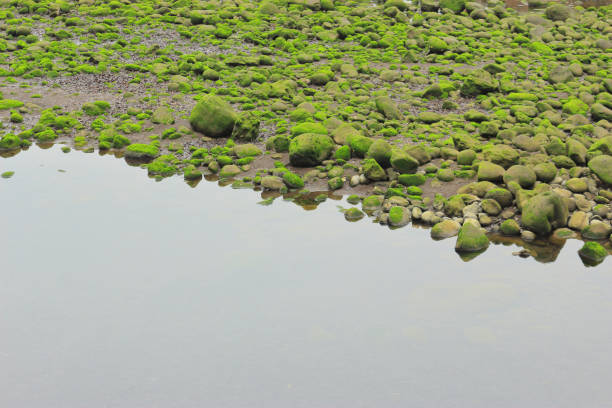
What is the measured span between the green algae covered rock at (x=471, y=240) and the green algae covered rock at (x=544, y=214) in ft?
3.03

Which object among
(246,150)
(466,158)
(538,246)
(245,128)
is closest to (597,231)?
(538,246)

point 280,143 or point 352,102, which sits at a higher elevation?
point 280,143

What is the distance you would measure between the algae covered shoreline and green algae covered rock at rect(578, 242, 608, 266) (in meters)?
0.03

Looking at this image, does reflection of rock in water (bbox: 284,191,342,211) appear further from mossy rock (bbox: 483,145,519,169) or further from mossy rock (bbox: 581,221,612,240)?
mossy rock (bbox: 581,221,612,240)

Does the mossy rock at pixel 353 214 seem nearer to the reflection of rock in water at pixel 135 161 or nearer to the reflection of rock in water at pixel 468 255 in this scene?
the reflection of rock in water at pixel 468 255

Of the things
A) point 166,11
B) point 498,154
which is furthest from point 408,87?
point 166,11

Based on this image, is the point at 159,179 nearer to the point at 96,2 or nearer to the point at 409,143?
the point at 409,143

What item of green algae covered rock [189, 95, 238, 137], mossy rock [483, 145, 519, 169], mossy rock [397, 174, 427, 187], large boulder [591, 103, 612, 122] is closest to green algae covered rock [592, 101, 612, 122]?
large boulder [591, 103, 612, 122]

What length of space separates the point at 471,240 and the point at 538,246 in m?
1.23

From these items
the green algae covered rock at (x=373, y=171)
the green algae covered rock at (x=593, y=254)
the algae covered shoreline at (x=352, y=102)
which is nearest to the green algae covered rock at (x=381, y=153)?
the algae covered shoreline at (x=352, y=102)

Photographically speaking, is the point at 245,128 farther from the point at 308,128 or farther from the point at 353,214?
the point at 353,214

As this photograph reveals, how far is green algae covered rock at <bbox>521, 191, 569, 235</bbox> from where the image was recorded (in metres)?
12.2

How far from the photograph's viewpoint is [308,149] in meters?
14.7

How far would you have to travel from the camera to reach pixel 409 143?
15750mm
